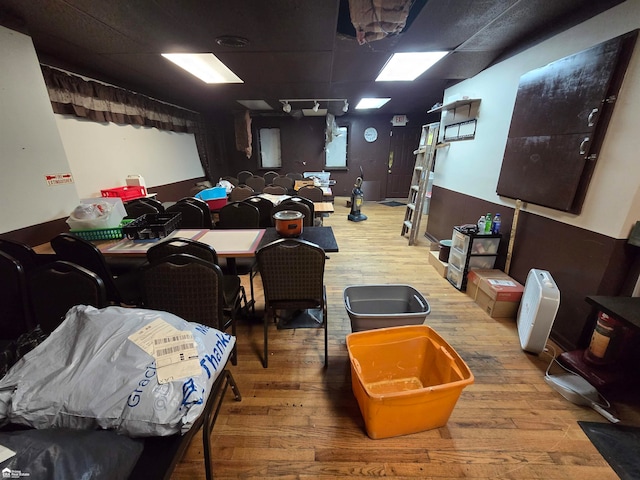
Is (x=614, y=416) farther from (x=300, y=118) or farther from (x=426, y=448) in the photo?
(x=300, y=118)

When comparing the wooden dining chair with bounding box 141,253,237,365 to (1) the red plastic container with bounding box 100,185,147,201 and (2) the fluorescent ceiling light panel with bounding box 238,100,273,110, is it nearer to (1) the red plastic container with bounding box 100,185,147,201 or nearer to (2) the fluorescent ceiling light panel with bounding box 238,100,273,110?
(1) the red plastic container with bounding box 100,185,147,201

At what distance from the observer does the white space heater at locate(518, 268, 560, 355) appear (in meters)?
→ 1.75

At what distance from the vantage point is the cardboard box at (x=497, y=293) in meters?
2.28

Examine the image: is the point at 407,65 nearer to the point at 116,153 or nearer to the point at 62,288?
the point at 62,288

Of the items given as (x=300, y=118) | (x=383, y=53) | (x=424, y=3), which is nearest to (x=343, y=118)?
(x=300, y=118)

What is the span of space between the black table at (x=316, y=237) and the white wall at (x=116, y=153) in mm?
2568

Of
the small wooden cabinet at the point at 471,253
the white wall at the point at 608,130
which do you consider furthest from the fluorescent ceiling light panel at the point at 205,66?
the small wooden cabinet at the point at 471,253

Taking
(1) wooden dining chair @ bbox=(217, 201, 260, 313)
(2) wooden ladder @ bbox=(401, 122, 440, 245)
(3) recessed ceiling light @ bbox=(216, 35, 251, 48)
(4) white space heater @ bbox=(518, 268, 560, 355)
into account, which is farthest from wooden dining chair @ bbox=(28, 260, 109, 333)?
(2) wooden ladder @ bbox=(401, 122, 440, 245)

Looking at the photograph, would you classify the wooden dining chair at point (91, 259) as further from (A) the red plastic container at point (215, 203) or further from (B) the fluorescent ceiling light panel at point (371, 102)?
(B) the fluorescent ceiling light panel at point (371, 102)

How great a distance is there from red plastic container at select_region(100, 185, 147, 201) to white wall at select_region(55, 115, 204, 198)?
0.59ft

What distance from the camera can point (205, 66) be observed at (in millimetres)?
2953

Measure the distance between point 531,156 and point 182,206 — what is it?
3.40 m

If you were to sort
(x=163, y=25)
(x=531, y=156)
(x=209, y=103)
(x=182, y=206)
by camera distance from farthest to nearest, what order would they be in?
(x=209, y=103) → (x=182, y=206) → (x=531, y=156) → (x=163, y=25)

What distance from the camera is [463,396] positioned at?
1584 millimetres
